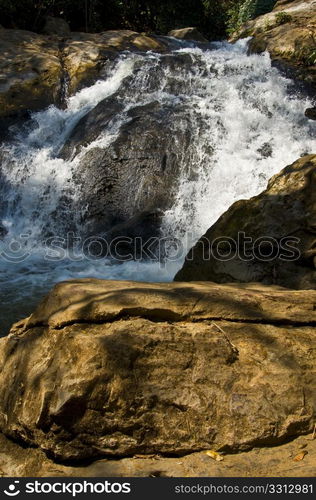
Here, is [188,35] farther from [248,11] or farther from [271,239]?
[271,239]

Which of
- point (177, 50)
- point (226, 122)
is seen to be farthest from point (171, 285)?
point (177, 50)

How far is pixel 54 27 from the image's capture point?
Answer: 16031 millimetres

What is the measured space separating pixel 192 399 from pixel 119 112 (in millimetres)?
8878

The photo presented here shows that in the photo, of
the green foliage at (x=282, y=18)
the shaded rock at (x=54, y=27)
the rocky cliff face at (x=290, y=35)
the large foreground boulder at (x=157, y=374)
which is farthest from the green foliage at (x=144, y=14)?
the large foreground boulder at (x=157, y=374)

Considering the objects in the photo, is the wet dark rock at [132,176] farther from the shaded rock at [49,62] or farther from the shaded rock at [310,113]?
the shaded rock at [49,62]

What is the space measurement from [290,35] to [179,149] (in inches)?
249

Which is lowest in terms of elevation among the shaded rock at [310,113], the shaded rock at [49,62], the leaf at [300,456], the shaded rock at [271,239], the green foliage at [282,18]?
the leaf at [300,456]

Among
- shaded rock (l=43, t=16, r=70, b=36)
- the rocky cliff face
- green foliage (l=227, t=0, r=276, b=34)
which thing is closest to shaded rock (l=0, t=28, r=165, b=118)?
shaded rock (l=43, t=16, r=70, b=36)

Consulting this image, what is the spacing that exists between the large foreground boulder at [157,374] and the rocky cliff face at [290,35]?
1029cm

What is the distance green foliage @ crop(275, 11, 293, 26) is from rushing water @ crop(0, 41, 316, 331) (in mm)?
2070

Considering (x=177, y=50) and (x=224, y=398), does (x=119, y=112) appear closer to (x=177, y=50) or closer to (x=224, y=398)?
(x=177, y=50)

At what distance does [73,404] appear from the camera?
229cm

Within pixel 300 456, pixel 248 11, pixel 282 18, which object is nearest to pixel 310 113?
pixel 282 18

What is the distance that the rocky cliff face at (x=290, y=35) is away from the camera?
12258 mm
